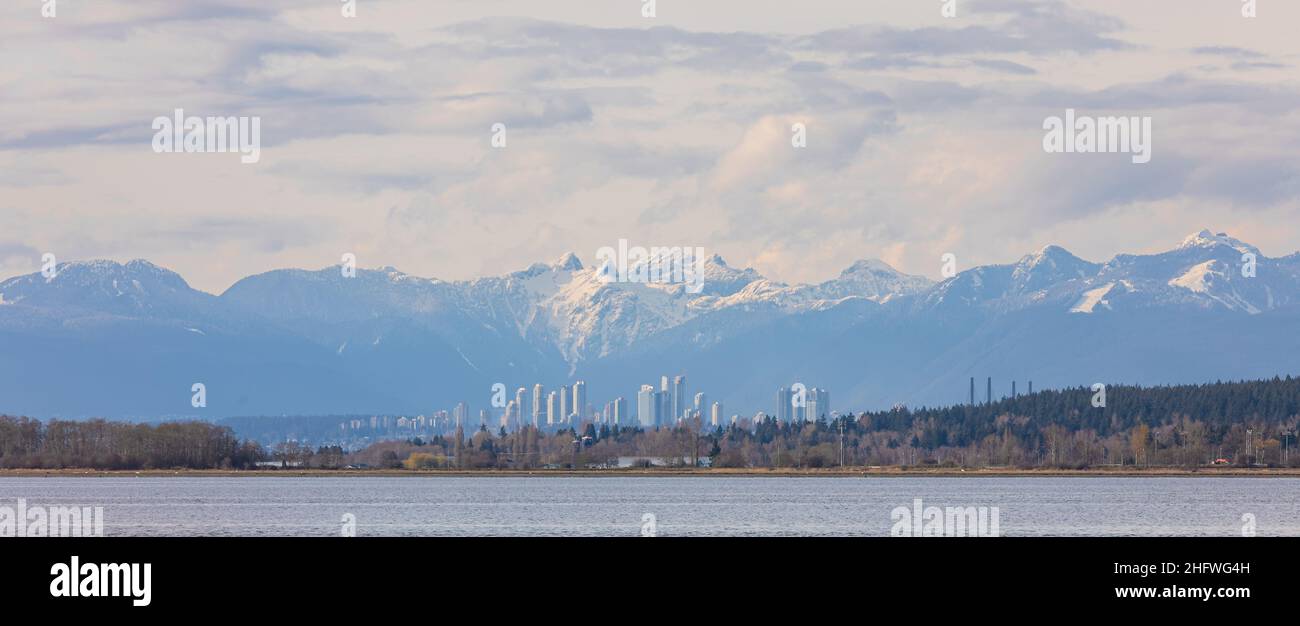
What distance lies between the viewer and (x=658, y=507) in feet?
424

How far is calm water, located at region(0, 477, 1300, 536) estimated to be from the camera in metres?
97.6

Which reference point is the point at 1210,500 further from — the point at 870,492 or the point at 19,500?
the point at 19,500

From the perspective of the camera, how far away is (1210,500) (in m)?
148

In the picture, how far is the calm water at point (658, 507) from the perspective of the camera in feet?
320
